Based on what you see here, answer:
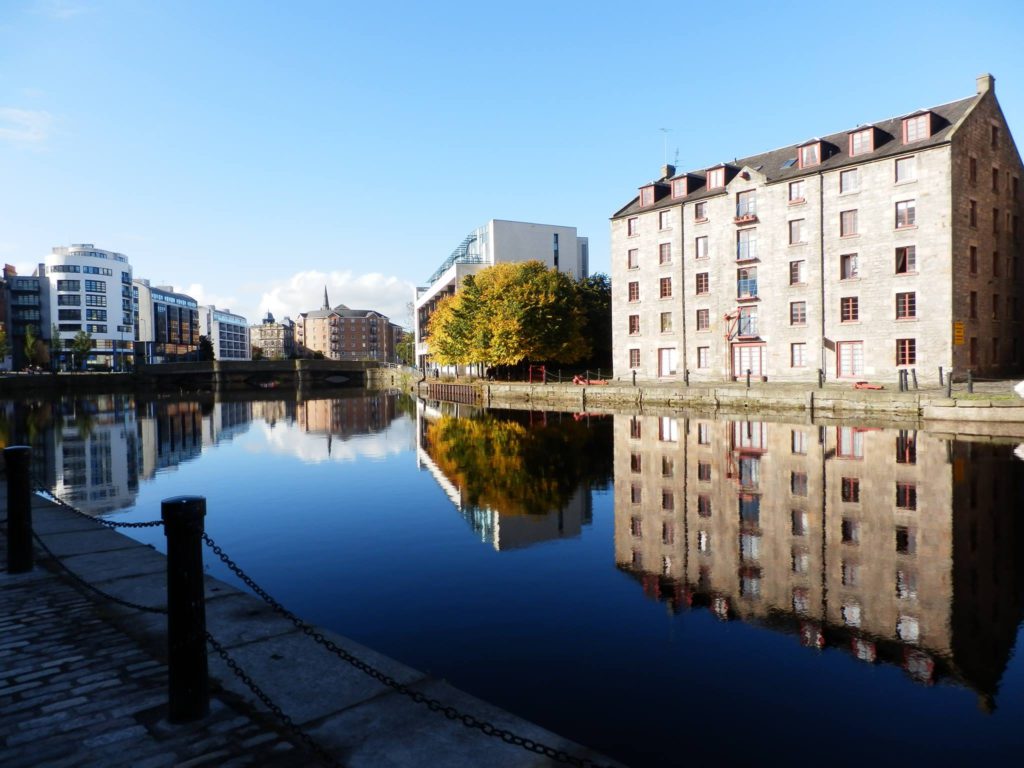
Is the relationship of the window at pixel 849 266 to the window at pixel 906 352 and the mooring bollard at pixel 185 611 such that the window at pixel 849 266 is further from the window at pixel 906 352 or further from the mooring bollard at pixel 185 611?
the mooring bollard at pixel 185 611

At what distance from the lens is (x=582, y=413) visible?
42.9 meters

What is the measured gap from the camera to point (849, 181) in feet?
140

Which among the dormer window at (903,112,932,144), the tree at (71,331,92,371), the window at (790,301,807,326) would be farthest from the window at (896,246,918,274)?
the tree at (71,331,92,371)

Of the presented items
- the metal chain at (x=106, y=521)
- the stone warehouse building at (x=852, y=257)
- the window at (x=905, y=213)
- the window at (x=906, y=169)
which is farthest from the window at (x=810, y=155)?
the metal chain at (x=106, y=521)

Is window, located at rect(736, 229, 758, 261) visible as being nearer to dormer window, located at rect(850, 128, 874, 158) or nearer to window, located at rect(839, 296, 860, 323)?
window, located at rect(839, 296, 860, 323)

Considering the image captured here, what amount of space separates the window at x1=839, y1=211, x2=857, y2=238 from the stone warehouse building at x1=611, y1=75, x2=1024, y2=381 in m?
0.09

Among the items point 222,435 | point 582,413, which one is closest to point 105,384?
point 222,435

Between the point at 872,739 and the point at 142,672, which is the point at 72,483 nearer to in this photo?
the point at 142,672

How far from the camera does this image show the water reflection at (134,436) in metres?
21.2

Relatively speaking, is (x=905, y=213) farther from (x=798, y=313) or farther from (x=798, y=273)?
(x=798, y=313)

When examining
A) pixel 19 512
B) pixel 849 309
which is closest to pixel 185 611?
pixel 19 512

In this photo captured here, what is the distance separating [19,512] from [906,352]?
43.1m

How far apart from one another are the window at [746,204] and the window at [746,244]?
1179mm

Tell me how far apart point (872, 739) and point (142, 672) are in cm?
618
